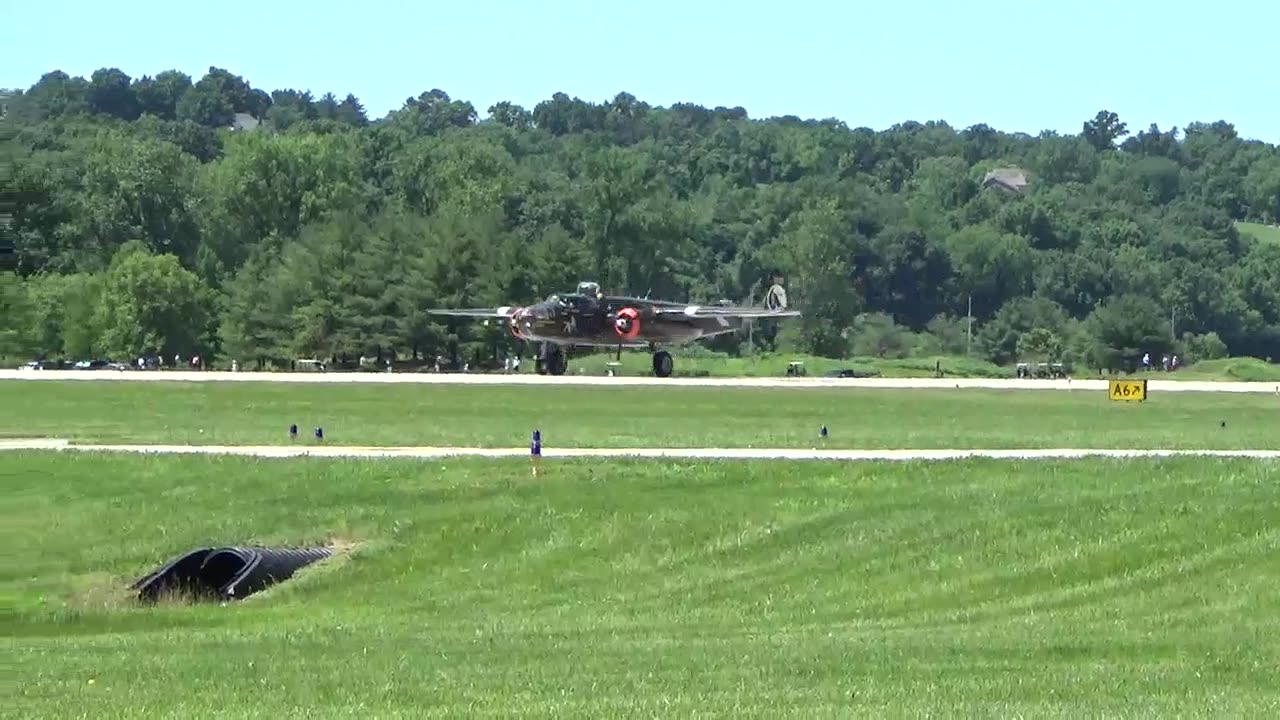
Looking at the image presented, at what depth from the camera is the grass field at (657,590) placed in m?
16.2

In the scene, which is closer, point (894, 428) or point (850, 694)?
point (850, 694)

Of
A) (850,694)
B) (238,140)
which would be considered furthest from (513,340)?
(850,694)

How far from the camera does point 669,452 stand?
128ft

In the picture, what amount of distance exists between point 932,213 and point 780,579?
6251 inches

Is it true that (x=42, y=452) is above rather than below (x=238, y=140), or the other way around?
below

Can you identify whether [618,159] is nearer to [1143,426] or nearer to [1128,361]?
[1128,361]

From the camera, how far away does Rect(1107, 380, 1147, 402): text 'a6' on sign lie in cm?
6496

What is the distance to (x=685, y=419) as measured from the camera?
5453cm

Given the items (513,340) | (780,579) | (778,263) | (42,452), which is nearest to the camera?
(780,579)

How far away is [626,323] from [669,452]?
140ft

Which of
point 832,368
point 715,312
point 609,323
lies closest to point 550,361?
point 609,323

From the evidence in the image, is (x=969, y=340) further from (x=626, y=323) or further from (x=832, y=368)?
(x=626, y=323)

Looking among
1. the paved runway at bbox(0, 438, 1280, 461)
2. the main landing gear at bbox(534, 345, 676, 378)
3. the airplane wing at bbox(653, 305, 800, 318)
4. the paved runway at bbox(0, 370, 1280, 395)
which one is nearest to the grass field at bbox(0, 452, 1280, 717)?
the paved runway at bbox(0, 438, 1280, 461)

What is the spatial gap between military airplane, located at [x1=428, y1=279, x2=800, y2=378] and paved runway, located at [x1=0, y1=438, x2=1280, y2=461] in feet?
127
